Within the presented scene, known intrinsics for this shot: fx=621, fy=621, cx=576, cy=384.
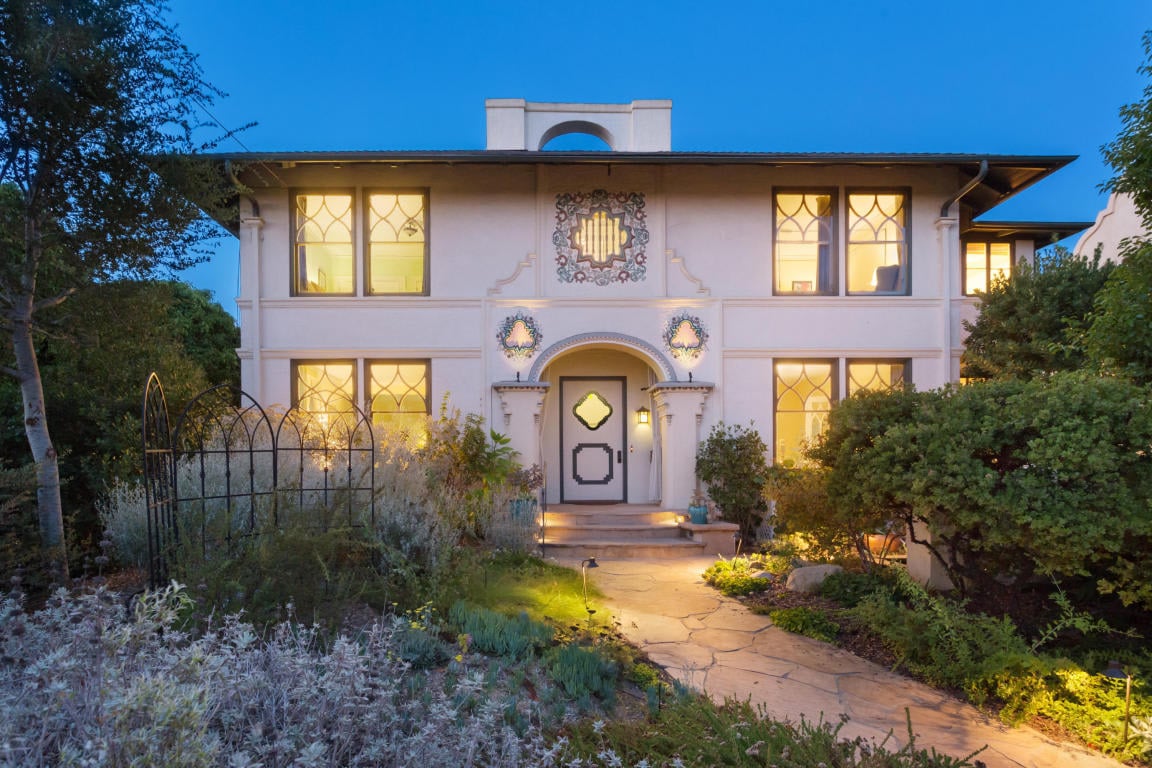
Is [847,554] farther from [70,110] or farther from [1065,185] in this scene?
[1065,185]

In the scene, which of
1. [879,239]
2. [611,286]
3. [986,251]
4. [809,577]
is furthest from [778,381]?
[986,251]

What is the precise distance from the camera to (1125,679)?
346 cm

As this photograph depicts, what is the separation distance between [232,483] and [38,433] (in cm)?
151

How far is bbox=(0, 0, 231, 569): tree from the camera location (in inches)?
179

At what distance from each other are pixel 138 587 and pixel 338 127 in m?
139

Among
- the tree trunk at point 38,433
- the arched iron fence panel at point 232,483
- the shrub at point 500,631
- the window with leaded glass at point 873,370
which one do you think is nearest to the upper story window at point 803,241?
the window with leaded glass at point 873,370

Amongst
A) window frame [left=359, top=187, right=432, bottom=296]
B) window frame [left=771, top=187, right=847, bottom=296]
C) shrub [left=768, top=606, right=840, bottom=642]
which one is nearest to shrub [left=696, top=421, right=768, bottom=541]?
window frame [left=771, top=187, right=847, bottom=296]

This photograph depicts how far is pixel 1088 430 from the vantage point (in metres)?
3.99

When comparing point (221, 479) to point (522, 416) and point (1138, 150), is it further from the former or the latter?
point (1138, 150)

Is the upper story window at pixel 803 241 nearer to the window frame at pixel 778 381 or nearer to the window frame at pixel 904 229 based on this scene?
the window frame at pixel 904 229

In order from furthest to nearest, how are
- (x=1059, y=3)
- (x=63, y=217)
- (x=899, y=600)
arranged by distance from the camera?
(x=1059, y=3), (x=899, y=600), (x=63, y=217)

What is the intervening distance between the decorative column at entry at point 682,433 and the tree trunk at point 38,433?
722cm

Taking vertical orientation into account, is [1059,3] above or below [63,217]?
above

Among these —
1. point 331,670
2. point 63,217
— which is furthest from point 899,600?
point 63,217
